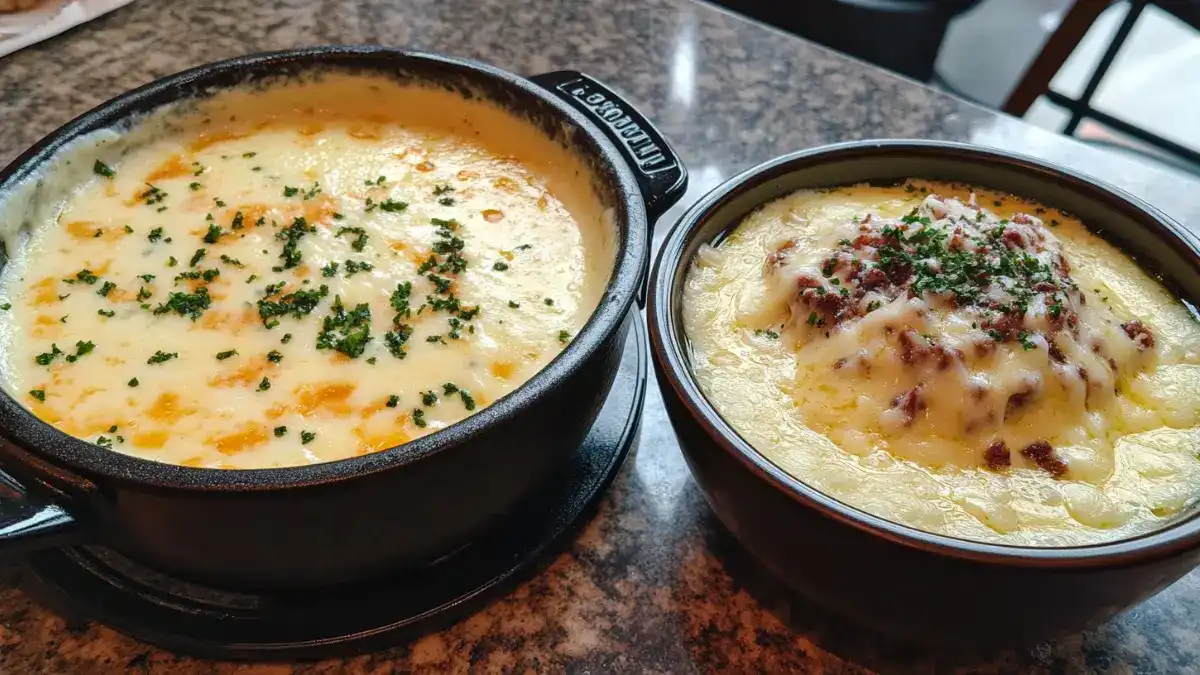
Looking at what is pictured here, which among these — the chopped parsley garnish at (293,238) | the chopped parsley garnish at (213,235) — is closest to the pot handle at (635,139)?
the chopped parsley garnish at (293,238)

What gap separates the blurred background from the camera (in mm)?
2279

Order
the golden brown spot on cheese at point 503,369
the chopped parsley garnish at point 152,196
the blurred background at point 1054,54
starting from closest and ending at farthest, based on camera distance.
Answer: the golden brown spot on cheese at point 503,369 → the chopped parsley garnish at point 152,196 → the blurred background at point 1054,54

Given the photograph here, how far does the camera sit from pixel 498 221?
140 centimetres

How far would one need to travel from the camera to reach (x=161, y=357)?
3.73ft

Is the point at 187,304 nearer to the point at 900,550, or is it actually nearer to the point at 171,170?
the point at 171,170

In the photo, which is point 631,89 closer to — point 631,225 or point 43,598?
A: point 631,225

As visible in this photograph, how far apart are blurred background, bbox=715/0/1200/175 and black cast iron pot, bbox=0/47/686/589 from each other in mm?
1694

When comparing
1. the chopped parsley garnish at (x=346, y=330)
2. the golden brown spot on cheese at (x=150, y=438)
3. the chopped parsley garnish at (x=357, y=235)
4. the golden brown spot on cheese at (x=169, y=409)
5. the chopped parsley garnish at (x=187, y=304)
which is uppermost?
the chopped parsley garnish at (x=357, y=235)

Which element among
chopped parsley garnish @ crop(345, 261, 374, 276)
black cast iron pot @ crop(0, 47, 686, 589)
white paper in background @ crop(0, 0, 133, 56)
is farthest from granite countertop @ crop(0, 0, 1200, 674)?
chopped parsley garnish @ crop(345, 261, 374, 276)

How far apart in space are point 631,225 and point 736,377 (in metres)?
0.24

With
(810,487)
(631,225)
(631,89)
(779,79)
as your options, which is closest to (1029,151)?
(779,79)

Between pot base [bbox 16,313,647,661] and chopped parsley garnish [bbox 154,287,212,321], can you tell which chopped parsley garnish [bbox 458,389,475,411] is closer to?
pot base [bbox 16,313,647,661]

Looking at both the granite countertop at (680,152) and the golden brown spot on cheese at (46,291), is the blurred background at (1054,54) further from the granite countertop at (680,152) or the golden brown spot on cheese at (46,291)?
the golden brown spot on cheese at (46,291)

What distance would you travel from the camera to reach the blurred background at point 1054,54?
228 centimetres
